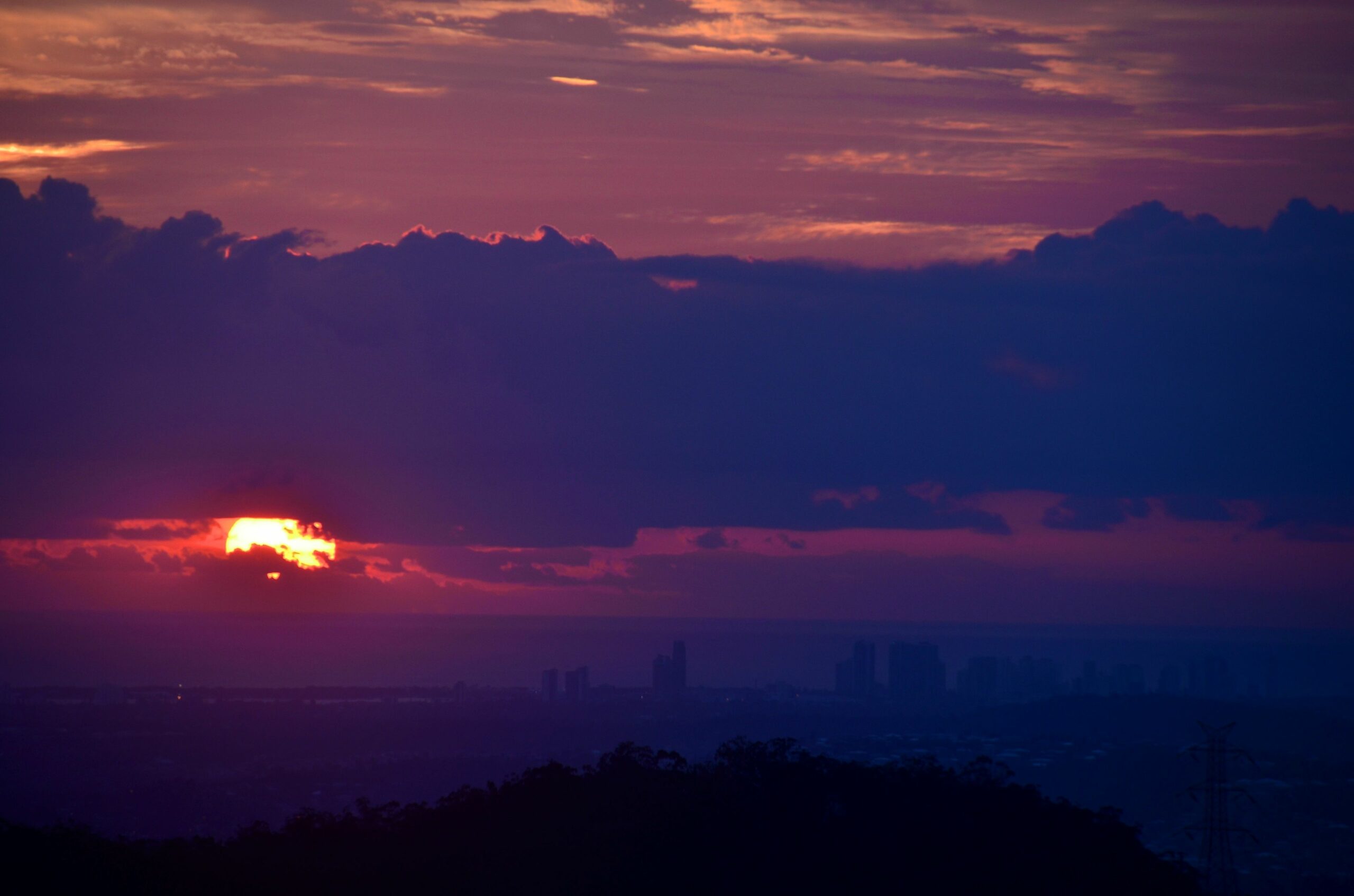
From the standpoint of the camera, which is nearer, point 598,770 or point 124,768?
point 598,770

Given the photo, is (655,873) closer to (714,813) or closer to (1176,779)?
(714,813)

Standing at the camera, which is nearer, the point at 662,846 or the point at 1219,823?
the point at 662,846

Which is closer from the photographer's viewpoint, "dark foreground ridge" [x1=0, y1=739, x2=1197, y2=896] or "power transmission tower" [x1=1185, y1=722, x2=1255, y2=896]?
"dark foreground ridge" [x1=0, y1=739, x2=1197, y2=896]

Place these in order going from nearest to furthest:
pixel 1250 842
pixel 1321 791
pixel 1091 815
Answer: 1. pixel 1091 815
2. pixel 1250 842
3. pixel 1321 791

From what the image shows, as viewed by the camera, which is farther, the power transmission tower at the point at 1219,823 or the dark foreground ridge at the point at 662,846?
the power transmission tower at the point at 1219,823

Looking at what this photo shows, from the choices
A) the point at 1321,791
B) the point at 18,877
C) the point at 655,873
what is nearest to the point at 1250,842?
the point at 1321,791

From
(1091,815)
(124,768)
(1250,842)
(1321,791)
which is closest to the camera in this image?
(1091,815)

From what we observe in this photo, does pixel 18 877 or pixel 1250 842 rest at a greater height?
pixel 18 877

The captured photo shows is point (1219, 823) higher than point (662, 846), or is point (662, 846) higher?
point (662, 846)
